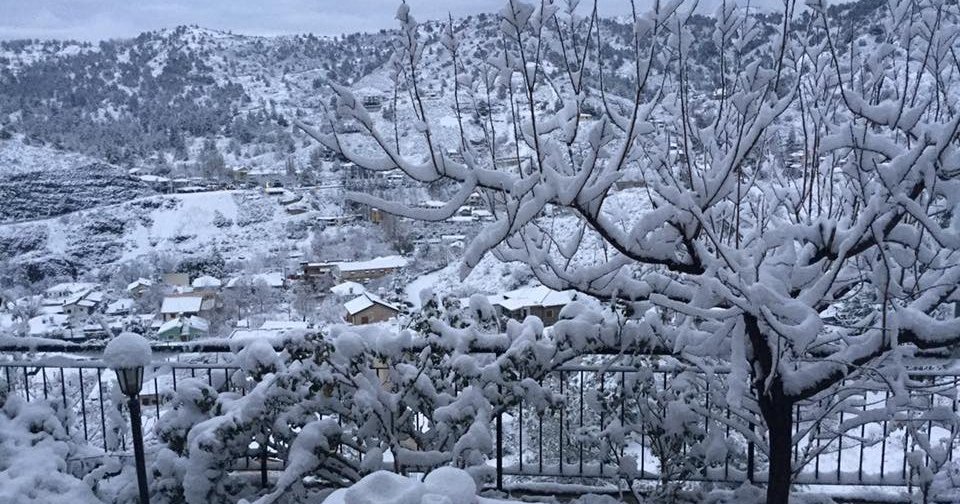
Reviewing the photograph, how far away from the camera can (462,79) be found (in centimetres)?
302

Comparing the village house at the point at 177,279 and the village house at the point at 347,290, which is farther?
the village house at the point at 177,279

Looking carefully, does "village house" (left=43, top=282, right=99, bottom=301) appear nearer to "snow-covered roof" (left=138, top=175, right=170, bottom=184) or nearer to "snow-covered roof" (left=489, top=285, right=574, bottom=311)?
"snow-covered roof" (left=138, top=175, right=170, bottom=184)

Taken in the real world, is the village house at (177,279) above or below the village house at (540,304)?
below

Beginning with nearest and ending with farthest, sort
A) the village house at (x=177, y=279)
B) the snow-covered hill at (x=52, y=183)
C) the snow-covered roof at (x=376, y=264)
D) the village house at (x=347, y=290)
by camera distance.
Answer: the village house at (x=347, y=290), the snow-covered roof at (x=376, y=264), the village house at (x=177, y=279), the snow-covered hill at (x=52, y=183)

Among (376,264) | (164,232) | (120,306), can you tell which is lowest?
(120,306)

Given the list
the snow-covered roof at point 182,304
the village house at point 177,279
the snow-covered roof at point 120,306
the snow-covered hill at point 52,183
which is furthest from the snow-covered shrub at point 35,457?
the snow-covered hill at point 52,183

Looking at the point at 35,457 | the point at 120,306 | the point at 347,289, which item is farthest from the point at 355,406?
the point at 120,306

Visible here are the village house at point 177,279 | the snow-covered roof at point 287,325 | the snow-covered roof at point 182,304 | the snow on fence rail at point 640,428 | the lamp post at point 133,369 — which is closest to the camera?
the lamp post at point 133,369

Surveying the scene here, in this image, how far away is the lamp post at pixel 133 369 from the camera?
3.13 m

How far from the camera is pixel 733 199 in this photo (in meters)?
3.06

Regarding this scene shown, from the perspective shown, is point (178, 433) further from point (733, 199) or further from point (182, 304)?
point (182, 304)

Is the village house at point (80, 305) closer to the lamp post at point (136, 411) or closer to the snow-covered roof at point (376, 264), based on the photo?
the snow-covered roof at point (376, 264)

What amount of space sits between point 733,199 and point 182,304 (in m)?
22.5

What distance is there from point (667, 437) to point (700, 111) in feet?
6.34
